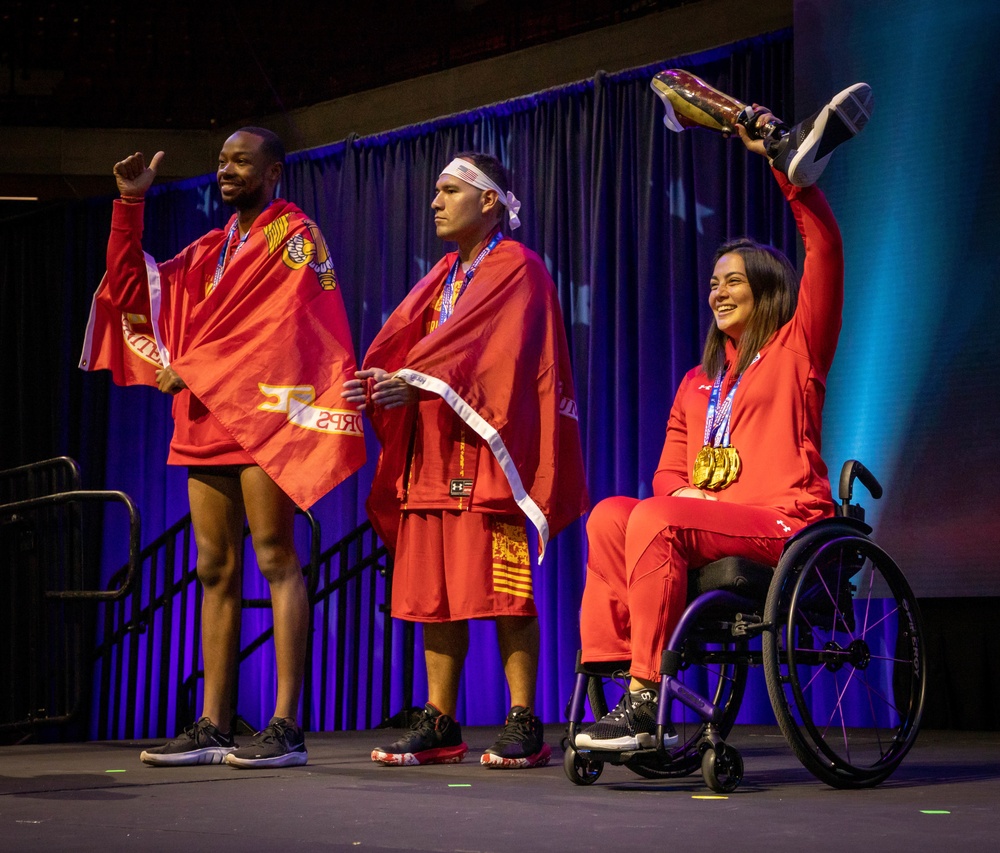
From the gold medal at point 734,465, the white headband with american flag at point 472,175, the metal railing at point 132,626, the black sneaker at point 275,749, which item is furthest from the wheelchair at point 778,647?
the metal railing at point 132,626

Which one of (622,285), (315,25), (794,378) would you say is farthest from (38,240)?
(794,378)

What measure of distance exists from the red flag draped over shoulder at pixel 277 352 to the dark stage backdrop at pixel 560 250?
7.22ft

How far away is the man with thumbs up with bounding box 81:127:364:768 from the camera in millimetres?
2869

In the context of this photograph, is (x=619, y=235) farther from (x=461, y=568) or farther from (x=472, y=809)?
(x=472, y=809)

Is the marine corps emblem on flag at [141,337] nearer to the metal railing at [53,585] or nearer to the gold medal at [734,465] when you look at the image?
the metal railing at [53,585]

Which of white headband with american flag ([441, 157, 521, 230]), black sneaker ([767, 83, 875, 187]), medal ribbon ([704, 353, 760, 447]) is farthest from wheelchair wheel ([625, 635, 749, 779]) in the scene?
white headband with american flag ([441, 157, 521, 230])

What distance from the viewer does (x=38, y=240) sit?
23.3ft

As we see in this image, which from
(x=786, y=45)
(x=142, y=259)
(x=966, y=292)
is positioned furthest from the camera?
(x=786, y=45)

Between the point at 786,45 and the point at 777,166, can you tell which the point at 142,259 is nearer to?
the point at 777,166

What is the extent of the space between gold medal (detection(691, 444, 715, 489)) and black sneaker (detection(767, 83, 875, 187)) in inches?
21.3

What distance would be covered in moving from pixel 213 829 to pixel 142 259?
5.52 ft

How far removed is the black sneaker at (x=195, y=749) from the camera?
9.15ft

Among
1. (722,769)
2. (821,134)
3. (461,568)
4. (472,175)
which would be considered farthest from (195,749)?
(821,134)

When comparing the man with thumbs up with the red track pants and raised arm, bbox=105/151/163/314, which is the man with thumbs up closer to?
raised arm, bbox=105/151/163/314
